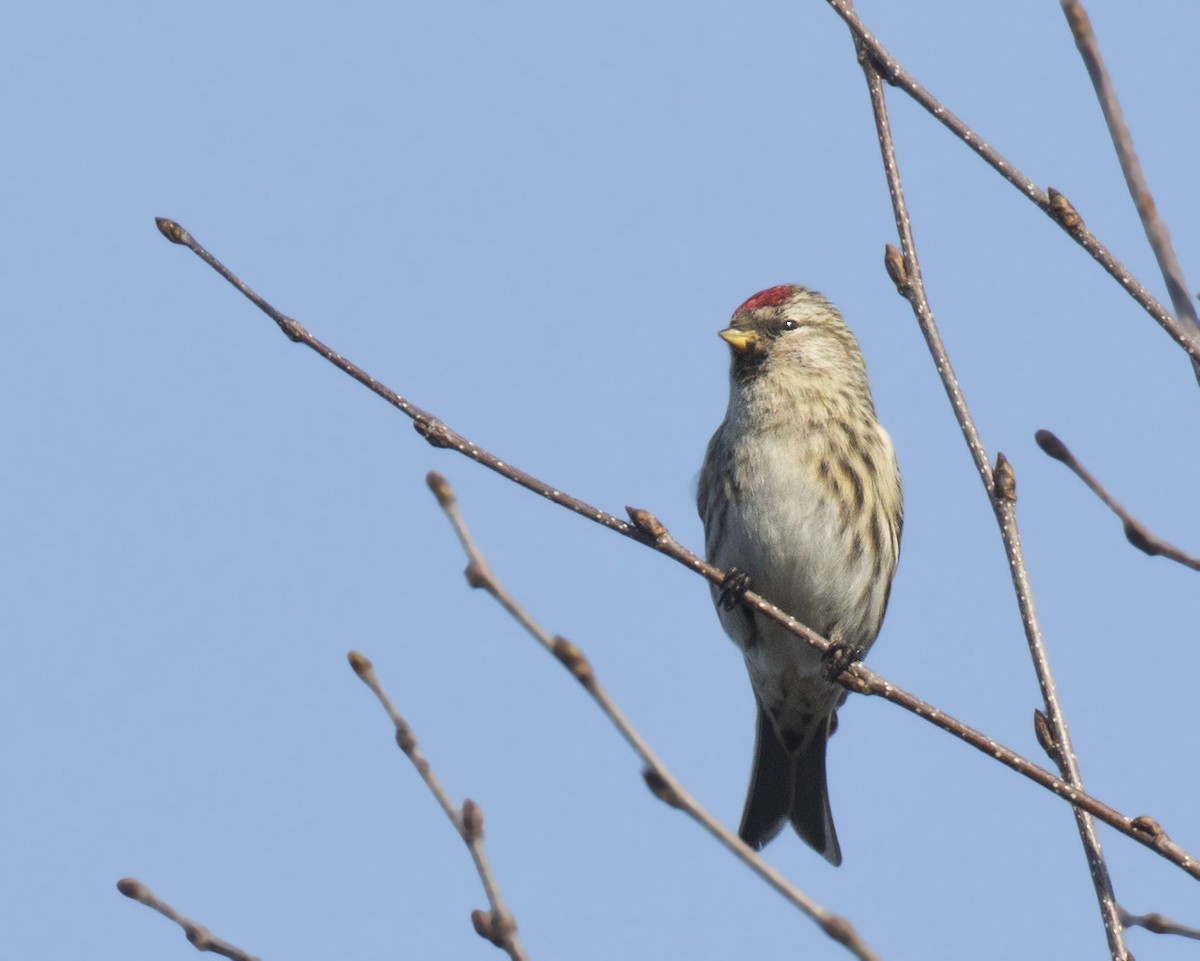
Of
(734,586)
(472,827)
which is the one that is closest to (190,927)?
(472,827)

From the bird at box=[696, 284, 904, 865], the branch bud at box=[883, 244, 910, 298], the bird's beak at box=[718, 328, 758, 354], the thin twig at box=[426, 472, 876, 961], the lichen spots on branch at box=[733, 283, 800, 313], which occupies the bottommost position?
the thin twig at box=[426, 472, 876, 961]

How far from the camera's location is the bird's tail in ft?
20.4

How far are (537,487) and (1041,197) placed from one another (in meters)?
1.16

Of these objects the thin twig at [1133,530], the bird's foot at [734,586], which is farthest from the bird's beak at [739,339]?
the thin twig at [1133,530]

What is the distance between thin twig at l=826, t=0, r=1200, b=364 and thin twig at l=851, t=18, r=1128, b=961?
19 centimetres

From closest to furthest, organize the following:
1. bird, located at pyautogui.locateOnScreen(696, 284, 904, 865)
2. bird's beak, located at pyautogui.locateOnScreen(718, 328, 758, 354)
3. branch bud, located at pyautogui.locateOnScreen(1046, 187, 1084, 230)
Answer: branch bud, located at pyautogui.locateOnScreen(1046, 187, 1084, 230) < bird, located at pyautogui.locateOnScreen(696, 284, 904, 865) < bird's beak, located at pyautogui.locateOnScreen(718, 328, 758, 354)

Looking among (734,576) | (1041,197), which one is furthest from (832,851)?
(1041,197)

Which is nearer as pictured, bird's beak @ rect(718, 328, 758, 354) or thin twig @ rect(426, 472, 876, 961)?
thin twig @ rect(426, 472, 876, 961)

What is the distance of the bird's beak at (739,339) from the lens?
20.3 feet

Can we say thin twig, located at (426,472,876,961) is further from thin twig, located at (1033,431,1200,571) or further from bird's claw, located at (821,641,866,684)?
bird's claw, located at (821,641,866,684)

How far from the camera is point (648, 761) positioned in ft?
5.71

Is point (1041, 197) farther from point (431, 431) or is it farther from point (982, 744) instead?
point (431, 431)

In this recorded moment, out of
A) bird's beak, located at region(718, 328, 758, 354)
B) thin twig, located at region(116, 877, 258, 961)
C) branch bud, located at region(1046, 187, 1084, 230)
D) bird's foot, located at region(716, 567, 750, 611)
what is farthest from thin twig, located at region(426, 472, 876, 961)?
bird's beak, located at region(718, 328, 758, 354)

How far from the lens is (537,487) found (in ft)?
10.9
